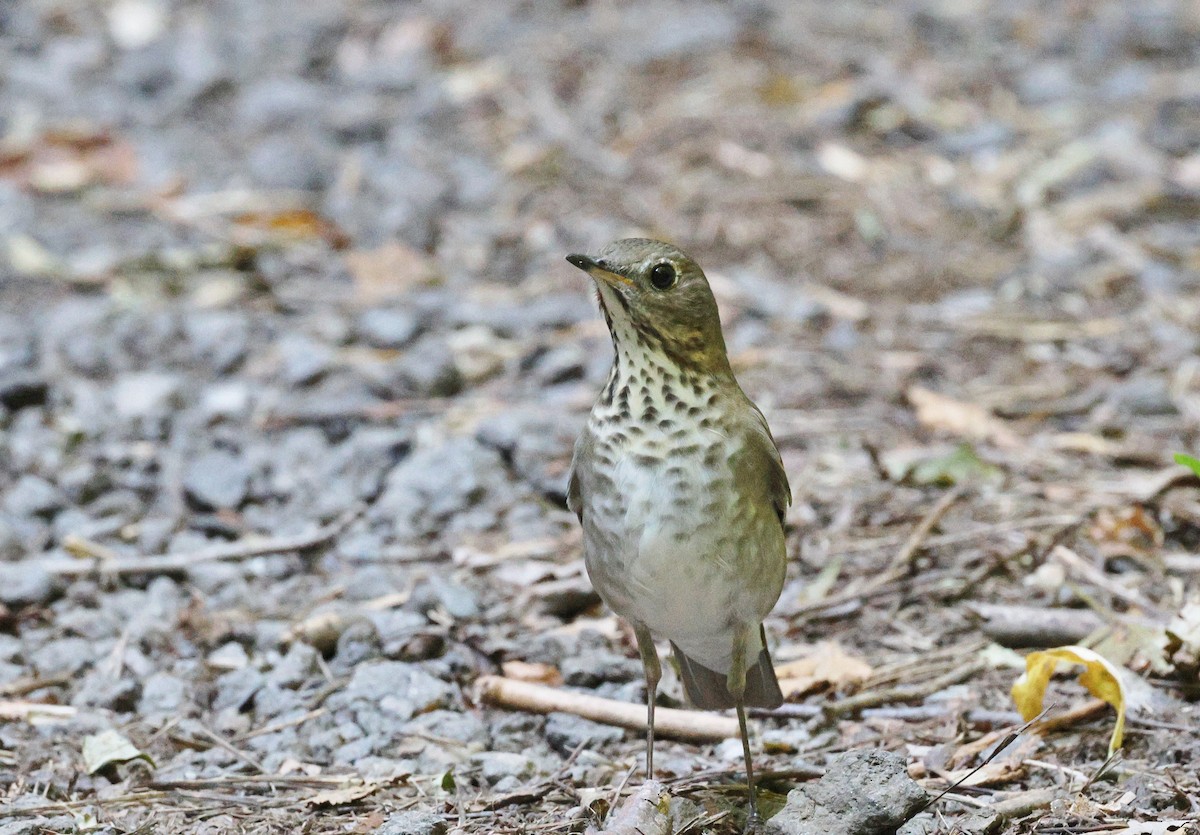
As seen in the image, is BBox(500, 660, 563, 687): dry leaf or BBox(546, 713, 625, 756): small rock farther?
BBox(500, 660, 563, 687): dry leaf

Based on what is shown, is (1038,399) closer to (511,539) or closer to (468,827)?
(511,539)

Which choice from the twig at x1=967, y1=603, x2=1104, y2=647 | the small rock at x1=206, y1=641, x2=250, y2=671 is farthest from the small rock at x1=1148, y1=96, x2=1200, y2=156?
the small rock at x1=206, y1=641, x2=250, y2=671

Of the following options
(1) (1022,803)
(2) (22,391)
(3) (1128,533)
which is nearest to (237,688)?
(1) (1022,803)

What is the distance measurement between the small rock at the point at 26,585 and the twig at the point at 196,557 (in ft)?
0.29

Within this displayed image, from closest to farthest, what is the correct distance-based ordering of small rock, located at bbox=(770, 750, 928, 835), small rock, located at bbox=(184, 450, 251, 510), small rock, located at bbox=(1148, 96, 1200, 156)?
small rock, located at bbox=(770, 750, 928, 835)
small rock, located at bbox=(184, 450, 251, 510)
small rock, located at bbox=(1148, 96, 1200, 156)

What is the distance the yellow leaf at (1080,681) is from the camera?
4211 millimetres

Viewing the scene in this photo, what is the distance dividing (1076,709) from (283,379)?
419cm

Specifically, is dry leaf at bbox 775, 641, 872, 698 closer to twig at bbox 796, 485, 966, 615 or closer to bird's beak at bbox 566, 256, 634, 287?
twig at bbox 796, 485, 966, 615

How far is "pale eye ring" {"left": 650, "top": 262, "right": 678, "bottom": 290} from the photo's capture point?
13.5 feet

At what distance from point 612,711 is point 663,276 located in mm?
1472

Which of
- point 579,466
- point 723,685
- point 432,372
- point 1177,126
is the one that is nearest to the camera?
point 579,466

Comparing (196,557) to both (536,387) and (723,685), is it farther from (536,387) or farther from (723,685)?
(723,685)

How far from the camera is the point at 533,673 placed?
199 inches

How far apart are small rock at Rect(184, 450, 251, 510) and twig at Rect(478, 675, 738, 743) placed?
6.45ft
